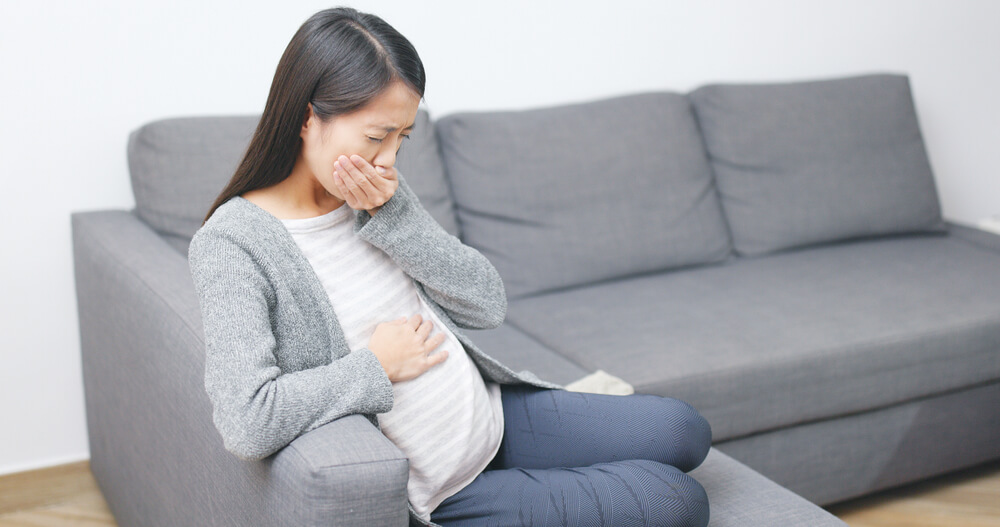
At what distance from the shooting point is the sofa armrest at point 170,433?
35.9 inches

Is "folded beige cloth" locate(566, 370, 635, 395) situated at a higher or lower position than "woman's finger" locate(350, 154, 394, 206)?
lower

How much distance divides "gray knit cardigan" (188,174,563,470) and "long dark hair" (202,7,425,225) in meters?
0.10

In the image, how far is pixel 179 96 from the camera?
1966 mm

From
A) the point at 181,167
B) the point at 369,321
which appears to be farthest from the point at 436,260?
the point at 181,167

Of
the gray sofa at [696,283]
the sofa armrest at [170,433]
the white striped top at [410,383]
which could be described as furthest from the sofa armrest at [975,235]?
the sofa armrest at [170,433]

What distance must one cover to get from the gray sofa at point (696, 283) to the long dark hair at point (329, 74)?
302mm

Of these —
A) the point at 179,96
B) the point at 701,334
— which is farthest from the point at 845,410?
the point at 179,96

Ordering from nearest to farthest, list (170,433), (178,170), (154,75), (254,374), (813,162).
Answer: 1. (254,374)
2. (170,433)
3. (178,170)
4. (154,75)
5. (813,162)

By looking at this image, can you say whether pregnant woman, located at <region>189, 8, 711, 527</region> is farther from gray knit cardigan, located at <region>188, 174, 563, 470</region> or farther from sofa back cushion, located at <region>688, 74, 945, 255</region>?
sofa back cushion, located at <region>688, 74, 945, 255</region>

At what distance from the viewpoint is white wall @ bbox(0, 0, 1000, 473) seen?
6.04 feet

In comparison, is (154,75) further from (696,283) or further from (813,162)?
(813,162)

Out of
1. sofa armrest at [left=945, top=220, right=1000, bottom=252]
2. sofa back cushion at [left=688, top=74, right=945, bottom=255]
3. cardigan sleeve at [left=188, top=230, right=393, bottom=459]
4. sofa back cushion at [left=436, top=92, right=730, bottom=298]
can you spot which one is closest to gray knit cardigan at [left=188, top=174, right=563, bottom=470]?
cardigan sleeve at [left=188, top=230, right=393, bottom=459]

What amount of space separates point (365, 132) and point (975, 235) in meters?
2.09

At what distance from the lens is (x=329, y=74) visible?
107 centimetres
